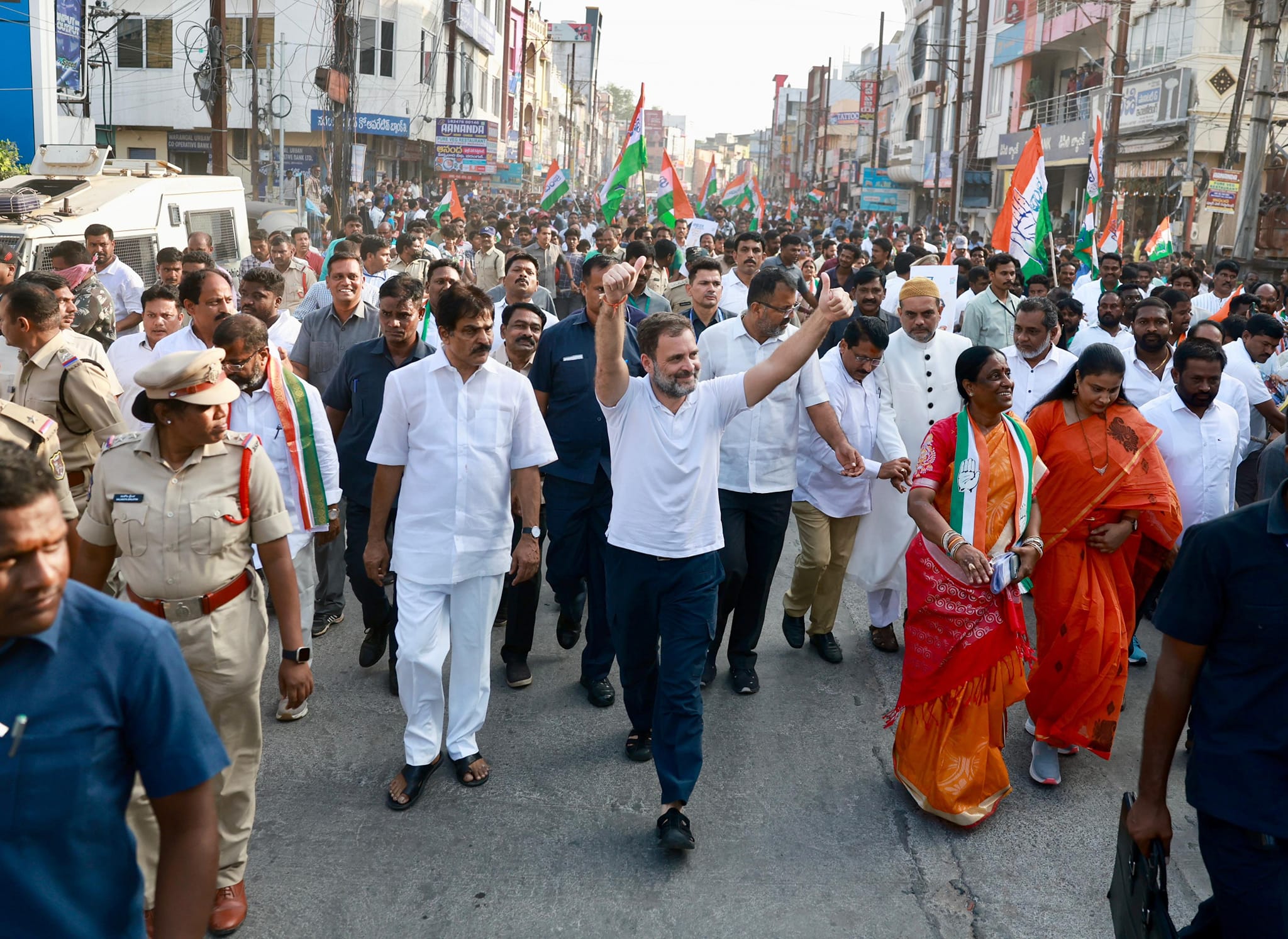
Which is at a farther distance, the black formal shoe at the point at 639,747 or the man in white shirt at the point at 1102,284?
the man in white shirt at the point at 1102,284

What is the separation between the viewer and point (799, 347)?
420cm

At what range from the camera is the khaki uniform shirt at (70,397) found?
482 centimetres

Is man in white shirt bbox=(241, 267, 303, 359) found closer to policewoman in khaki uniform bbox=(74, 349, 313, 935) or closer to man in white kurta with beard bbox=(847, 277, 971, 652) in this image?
policewoman in khaki uniform bbox=(74, 349, 313, 935)

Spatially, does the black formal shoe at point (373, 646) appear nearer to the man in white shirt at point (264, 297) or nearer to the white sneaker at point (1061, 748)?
the man in white shirt at point (264, 297)

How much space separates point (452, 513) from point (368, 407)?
4.84ft

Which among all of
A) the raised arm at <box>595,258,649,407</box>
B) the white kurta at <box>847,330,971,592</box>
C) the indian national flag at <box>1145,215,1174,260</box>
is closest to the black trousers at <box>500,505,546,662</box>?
the raised arm at <box>595,258,649,407</box>

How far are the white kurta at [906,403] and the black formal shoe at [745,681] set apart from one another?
38.6 inches

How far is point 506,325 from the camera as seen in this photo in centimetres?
596

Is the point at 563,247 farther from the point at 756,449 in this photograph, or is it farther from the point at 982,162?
the point at 982,162

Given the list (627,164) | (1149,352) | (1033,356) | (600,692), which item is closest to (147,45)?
(627,164)

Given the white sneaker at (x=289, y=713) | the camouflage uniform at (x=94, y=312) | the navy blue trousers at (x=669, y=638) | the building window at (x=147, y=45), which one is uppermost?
the building window at (x=147, y=45)

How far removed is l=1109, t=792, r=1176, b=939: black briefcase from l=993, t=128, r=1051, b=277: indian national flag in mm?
10049

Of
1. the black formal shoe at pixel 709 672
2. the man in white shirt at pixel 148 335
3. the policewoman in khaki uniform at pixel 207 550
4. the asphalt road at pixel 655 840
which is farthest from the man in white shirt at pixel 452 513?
the man in white shirt at pixel 148 335

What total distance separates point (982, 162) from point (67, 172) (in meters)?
44.2
